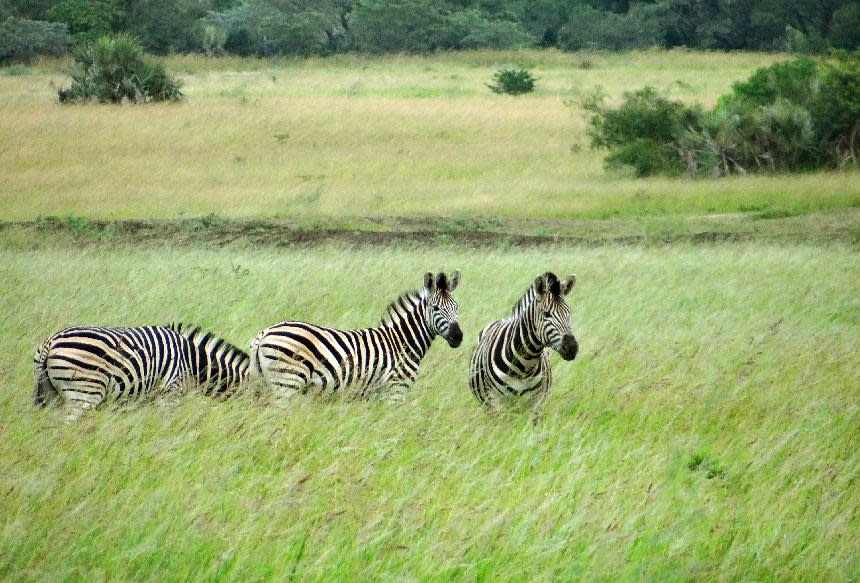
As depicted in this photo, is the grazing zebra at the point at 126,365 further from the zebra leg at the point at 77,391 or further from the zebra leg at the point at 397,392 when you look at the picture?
the zebra leg at the point at 397,392

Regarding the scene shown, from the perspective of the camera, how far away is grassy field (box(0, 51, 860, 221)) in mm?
21266

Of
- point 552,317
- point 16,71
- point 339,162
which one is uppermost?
point 552,317

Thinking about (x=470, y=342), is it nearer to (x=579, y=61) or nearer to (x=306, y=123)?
(x=306, y=123)

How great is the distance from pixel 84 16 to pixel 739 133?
32698mm

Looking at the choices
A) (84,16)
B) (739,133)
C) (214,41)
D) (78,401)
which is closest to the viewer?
(78,401)

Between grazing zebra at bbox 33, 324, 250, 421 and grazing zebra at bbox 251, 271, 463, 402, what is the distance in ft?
1.00

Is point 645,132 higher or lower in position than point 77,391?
lower

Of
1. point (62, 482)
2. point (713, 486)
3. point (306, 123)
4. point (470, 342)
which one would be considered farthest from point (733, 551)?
point (306, 123)

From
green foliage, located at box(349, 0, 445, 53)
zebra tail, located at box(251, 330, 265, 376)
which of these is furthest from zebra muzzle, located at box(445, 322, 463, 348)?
green foliage, located at box(349, 0, 445, 53)

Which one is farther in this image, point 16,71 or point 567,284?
point 16,71

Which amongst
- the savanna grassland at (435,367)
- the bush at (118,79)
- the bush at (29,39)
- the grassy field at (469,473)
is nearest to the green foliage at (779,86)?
the savanna grassland at (435,367)

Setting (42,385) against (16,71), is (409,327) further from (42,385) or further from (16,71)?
(16,71)

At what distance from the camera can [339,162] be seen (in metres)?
25.5

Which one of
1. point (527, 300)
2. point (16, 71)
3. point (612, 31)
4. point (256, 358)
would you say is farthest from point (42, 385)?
point (612, 31)
